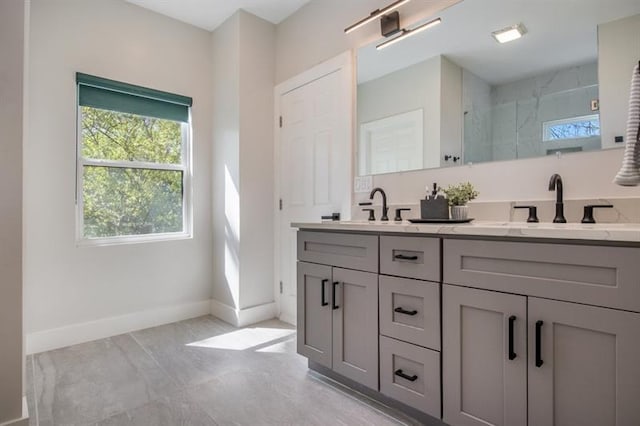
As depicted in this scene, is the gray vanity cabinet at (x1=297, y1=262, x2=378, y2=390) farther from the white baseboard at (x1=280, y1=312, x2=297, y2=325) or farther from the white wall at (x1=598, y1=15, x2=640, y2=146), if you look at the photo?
the white wall at (x1=598, y1=15, x2=640, y2=146)

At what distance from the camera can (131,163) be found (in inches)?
115

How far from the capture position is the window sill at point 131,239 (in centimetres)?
268

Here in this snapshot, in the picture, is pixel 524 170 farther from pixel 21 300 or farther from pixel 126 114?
pixel 126 114

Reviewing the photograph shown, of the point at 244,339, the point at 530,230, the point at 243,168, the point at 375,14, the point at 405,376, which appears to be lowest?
the point at 244,339

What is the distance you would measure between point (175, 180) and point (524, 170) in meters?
2.78

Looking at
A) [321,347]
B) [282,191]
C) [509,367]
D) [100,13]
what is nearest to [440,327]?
[509,367]

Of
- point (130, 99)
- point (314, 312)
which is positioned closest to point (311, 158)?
point (314, 312)

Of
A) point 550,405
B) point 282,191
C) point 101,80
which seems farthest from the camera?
point 282,191

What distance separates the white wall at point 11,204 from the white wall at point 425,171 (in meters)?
1.91

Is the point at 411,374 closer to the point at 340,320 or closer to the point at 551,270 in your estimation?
the point at 340,320

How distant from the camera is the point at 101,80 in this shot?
2.68 meters

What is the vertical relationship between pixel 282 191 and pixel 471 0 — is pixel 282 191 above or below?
below

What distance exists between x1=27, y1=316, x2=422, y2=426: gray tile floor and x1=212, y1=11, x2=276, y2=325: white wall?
52 cm

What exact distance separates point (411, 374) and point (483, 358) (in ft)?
1.16
